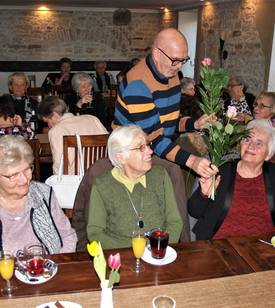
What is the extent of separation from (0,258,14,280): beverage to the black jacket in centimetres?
111

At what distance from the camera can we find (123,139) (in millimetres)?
2066

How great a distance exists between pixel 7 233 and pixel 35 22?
8.61 m

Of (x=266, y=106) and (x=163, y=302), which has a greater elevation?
(x=266, y=106)

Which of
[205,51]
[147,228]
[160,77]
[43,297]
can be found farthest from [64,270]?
[205,51]

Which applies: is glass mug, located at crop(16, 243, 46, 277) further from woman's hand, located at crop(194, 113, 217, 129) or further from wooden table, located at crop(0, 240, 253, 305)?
woman's hand, located at crop(194, 113, 217, 129)

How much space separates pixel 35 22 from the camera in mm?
9523

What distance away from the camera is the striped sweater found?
217cm

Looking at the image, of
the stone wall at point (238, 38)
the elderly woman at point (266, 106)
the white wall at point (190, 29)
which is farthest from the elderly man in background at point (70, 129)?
the white wall at point (190, 29)

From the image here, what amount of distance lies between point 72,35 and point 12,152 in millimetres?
8553

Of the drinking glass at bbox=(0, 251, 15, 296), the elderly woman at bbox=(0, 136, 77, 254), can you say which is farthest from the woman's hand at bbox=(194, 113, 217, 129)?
the drinking glass at bbox=(0, 251, 15, 296)

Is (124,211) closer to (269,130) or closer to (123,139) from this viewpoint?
(123,139)

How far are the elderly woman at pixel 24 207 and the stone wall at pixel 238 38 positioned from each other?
5171 millimetres

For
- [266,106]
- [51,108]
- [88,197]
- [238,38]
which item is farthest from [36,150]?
[238,38]

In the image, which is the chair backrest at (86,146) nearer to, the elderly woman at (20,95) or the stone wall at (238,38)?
the elderly woman at (20,95)
